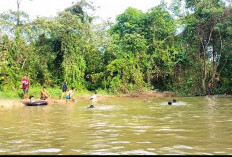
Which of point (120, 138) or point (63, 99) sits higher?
A: point (63, 99)

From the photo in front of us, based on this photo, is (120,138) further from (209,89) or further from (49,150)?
(209,89)

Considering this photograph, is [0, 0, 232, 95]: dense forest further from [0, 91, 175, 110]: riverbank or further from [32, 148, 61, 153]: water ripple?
[32, 148, 61, 153]: water ripple

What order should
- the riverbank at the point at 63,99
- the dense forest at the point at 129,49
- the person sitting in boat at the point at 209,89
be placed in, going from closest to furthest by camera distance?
the riverbank at the point at 63,99, the dense forest at the point at 129,49, the person sitting in boat at the point at 209,89

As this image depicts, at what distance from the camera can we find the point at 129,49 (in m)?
28.5

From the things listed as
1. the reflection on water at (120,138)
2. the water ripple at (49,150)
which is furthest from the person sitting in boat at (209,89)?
the water ripple at (49,150)

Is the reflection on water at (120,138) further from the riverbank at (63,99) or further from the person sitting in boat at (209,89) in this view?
the person sitting in boat at (209,89)

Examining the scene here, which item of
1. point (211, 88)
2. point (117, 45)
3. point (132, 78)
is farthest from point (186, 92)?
point (117, 45)

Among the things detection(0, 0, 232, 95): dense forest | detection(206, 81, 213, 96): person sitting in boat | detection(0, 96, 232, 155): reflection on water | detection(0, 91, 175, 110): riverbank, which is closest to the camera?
detection(0, 96, 232, 155): reflection on water

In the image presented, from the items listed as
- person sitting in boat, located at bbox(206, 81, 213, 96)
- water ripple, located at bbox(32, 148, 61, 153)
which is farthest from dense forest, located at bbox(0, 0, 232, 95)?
water ripple, located at bbox(32, 148, 61, 153)

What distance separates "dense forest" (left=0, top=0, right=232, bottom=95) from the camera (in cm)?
2438

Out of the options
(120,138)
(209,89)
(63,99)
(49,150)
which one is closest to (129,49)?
(209,89)

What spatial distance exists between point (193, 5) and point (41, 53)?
1379 cm

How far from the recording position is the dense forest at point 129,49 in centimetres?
2438

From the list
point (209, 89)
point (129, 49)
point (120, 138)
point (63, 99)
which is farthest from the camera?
point (129, 49)
